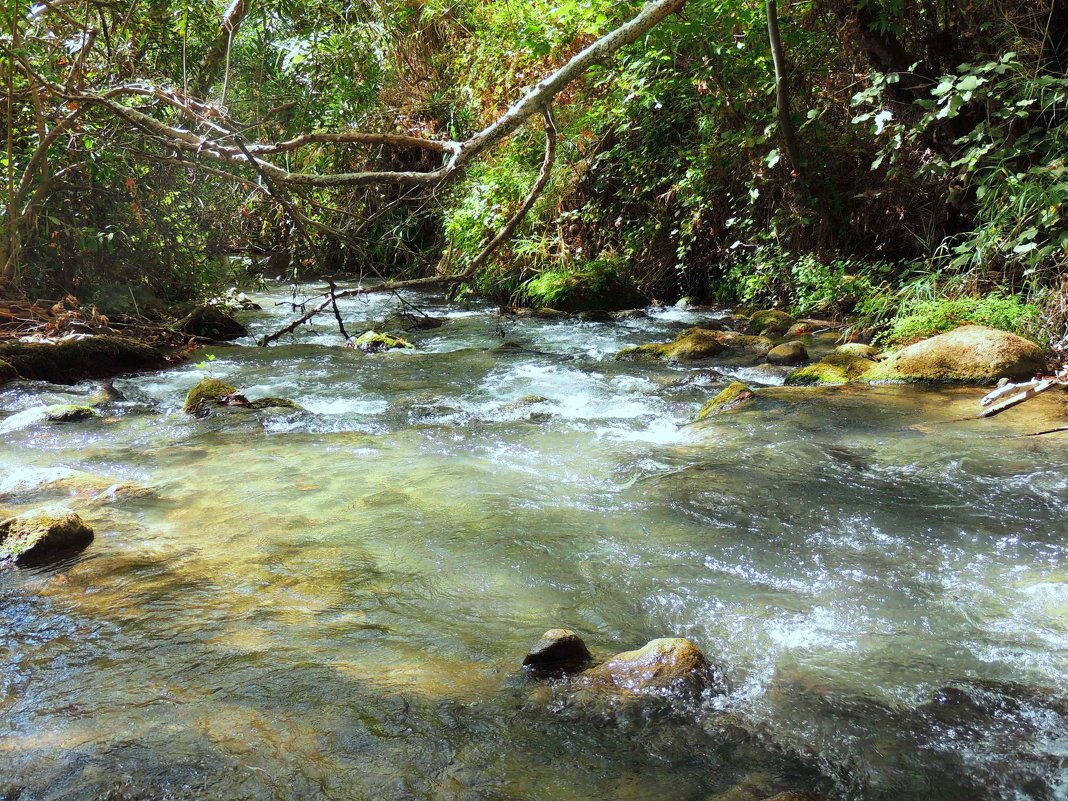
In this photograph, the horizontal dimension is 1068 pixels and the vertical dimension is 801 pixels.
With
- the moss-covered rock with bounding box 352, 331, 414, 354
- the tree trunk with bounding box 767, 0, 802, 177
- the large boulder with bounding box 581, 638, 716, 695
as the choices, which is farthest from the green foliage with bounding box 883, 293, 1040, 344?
the moss-covered rock with bounding box 352, 331, 414, 354

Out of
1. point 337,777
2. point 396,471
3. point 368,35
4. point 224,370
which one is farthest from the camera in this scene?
point 368,35

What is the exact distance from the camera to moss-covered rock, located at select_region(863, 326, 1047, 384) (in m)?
5.33

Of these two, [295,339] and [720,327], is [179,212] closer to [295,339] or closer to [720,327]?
[295,339]

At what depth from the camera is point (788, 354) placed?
6738mm

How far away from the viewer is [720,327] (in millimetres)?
8352

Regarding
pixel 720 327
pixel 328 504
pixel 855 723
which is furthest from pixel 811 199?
pixel 855 723

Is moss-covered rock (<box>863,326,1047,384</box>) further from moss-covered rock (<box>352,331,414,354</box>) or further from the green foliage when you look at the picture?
moss-covered rock (<box>352,331,414,354</box>)

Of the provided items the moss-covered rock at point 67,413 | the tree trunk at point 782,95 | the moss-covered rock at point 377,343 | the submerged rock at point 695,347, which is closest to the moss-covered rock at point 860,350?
the submerged rock at point 695,347

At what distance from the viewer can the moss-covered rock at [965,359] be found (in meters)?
5.33

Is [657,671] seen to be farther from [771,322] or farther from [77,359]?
[77,359]

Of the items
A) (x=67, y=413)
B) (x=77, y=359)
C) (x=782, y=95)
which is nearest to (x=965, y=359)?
(x=782, y=95)

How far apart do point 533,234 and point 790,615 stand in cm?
905

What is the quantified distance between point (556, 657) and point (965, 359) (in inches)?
176

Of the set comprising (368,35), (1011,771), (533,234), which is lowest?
(1011,771)
